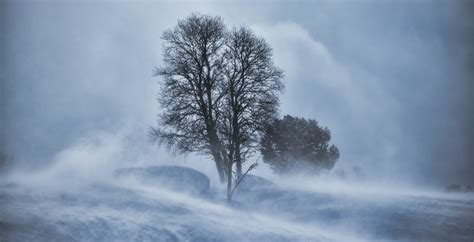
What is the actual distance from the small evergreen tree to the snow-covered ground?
32.6 feet

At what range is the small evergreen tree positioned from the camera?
26656 mm

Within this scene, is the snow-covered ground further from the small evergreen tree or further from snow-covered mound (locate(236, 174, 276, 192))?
the small evergreen tree

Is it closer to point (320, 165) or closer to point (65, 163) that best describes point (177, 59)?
point (65, 163)

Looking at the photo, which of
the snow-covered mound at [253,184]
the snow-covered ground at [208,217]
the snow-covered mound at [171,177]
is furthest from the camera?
the snow-covered mound at [253,184]

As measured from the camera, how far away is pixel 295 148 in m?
27.1

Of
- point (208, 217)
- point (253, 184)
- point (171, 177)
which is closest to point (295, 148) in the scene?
point (253, 184)

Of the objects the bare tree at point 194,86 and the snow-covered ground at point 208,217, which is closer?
the snow-covered ground at point 208,217

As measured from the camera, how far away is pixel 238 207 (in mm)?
16094

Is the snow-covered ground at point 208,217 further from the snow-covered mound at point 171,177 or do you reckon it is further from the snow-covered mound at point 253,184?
the snow-covered mound at point 253,184

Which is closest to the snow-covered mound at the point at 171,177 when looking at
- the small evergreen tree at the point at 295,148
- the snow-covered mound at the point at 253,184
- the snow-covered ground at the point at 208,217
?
the snow-covered ground at the point at 208,217

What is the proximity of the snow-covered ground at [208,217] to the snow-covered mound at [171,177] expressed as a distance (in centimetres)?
161

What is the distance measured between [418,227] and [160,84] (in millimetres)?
16621

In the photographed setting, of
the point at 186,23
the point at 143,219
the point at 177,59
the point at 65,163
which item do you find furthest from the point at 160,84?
the point at 143,219

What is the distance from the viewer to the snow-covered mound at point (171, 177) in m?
18.5
